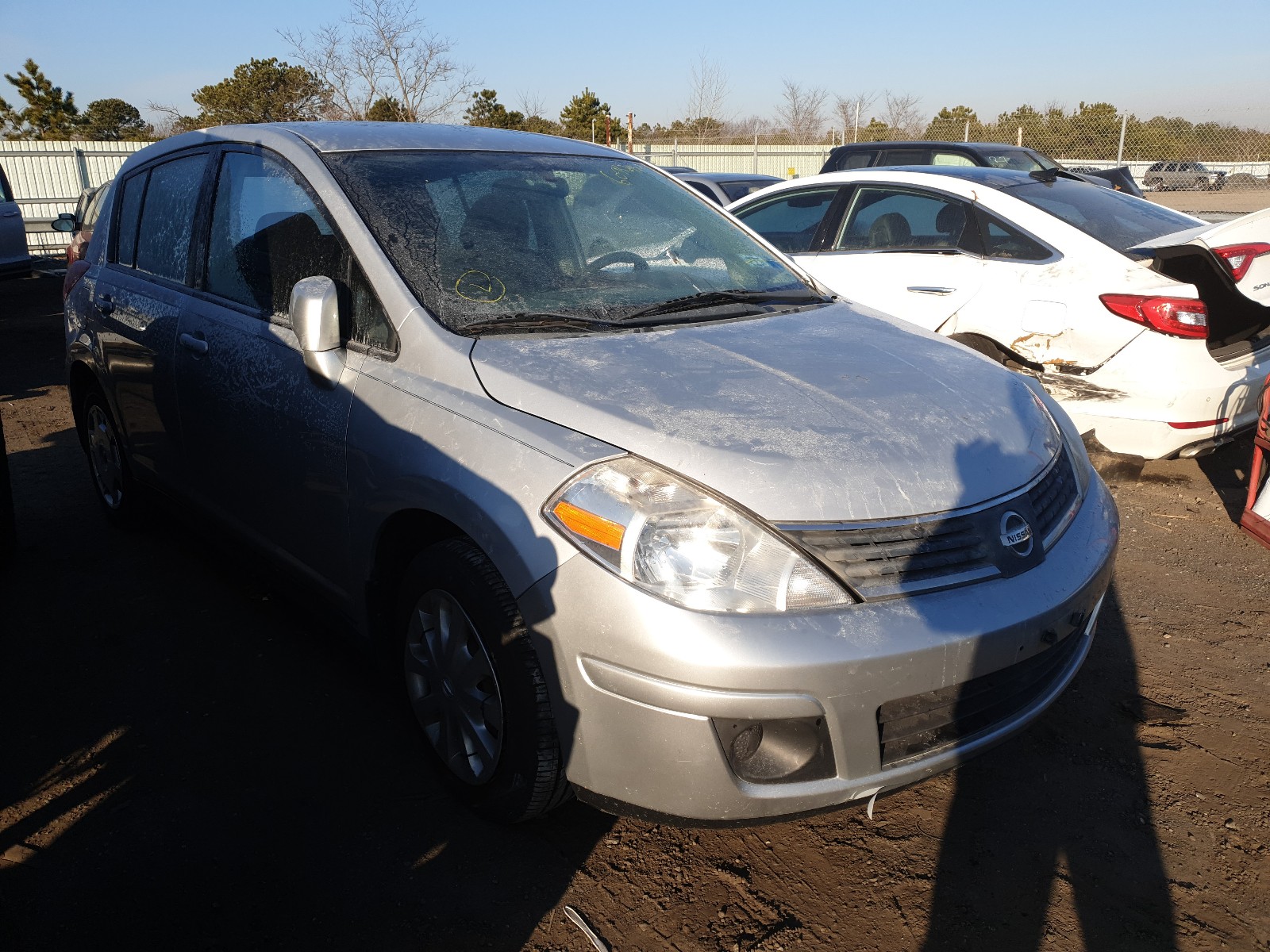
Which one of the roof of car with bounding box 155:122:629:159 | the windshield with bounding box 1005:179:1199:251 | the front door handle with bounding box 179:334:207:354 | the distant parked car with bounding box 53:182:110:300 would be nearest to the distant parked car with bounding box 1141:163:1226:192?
the windshield with bounding box 1005:179:1199:251

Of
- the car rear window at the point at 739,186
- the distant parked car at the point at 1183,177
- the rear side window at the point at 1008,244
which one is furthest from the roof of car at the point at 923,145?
the distant parked car at the point at 1183,177

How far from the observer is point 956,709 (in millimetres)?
2229

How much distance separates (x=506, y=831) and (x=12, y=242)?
1370cm

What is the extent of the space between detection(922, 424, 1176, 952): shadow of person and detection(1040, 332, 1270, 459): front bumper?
2029 millimetres

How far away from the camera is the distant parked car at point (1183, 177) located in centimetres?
2000

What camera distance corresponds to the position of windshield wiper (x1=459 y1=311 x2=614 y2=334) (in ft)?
8.86

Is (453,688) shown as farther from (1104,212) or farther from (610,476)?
(1104,212)

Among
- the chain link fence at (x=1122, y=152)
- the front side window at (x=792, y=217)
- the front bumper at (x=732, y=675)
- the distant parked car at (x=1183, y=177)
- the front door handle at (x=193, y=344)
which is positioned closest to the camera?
the front bumper at (x=732, y=675)

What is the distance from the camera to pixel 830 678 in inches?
79.3

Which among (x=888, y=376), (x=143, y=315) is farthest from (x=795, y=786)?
(x=143, y=315)

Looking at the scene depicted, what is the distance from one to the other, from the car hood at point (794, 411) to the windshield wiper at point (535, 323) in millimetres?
65

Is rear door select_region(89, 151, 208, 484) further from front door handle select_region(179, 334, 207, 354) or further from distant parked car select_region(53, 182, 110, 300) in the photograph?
distant parked car select_region(53, 182, 110, 300)

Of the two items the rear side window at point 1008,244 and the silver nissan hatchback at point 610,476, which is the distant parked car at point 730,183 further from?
the silver nissan hatchback at point 610,476

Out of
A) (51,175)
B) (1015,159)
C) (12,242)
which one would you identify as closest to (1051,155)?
(1015,159)
